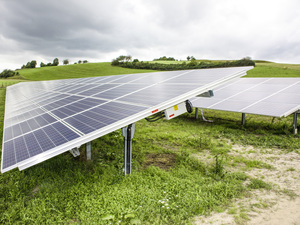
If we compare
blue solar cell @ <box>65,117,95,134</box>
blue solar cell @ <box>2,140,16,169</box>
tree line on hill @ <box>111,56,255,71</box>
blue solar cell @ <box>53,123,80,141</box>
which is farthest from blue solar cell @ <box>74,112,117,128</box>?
tree line on hill @ <box>111,56,255,71</box>

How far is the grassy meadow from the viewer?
3922 mm

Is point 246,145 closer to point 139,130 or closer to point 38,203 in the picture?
point 139,130

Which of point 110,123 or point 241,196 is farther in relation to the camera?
point 241,196

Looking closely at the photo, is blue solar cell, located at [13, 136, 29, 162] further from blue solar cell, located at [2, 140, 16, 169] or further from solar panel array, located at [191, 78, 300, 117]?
solar panel array, located at [191, 78, 300, 117]

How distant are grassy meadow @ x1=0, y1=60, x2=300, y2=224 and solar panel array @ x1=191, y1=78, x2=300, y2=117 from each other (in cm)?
149

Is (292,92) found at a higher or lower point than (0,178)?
higher

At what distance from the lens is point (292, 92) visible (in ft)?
33.5

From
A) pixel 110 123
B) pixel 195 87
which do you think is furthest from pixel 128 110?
pixel 195 87

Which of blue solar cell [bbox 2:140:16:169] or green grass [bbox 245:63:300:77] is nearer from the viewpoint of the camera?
blue solar cell [bbox 2:140:16:169]

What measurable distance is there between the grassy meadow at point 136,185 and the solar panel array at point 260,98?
4.90ft

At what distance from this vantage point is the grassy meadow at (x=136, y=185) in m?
3.92

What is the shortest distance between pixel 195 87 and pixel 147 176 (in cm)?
270

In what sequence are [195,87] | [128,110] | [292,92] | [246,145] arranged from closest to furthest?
[128,110]
[195,87]
[246,145]
[292,92]

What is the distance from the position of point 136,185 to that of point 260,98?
8.68 m
